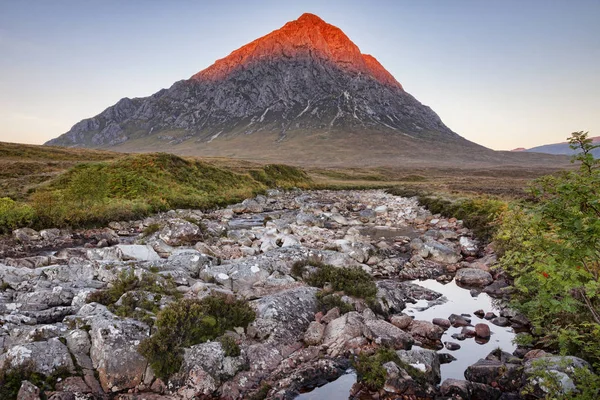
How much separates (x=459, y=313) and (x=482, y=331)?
6.21 ft

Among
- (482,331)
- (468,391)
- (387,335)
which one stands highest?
(387,335)

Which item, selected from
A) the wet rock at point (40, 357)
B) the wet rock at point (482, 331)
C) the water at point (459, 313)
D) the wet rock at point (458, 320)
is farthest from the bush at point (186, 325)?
the wet rock at point (482, 331)

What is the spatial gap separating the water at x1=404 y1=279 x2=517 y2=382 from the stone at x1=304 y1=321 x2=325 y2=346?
3501mm

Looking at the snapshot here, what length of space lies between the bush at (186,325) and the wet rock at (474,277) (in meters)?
11.2

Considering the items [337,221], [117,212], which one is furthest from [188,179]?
[337,221]

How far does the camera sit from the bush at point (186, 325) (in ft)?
28.3

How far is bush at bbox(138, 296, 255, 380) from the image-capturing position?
28.3 ft

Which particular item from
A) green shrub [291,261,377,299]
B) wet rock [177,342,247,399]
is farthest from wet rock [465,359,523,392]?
wet rock [177,342,247,399]

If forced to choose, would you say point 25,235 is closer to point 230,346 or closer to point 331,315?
point 230,346

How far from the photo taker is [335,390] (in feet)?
29.1

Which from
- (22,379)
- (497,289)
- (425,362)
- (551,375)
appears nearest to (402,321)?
(425,362)

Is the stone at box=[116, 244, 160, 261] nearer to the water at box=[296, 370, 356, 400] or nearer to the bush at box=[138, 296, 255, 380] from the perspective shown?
the bush at box=[138, 296, 255, 380]

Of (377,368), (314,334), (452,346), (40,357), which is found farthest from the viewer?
(452,346)

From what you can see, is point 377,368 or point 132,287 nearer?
point 377,368
